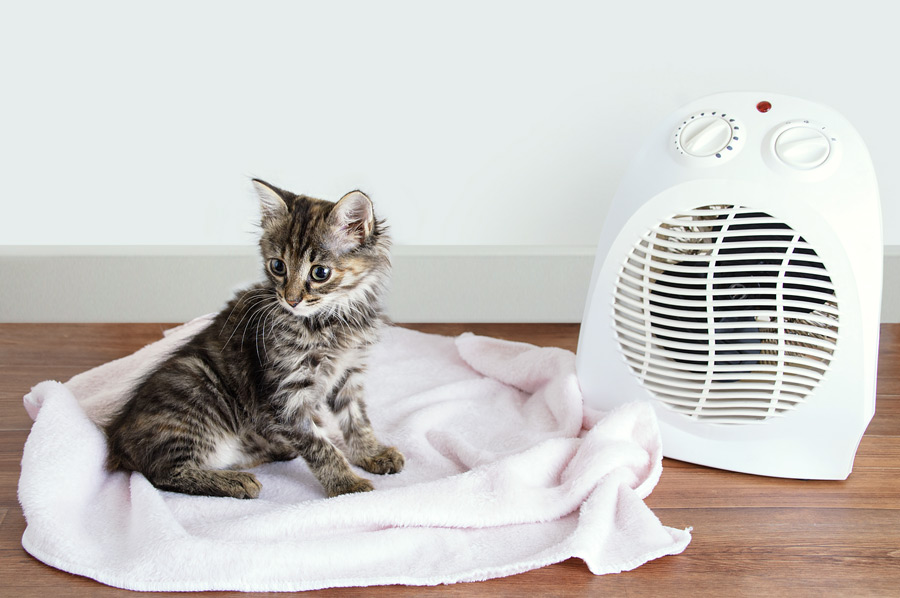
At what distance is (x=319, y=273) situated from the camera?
139cm

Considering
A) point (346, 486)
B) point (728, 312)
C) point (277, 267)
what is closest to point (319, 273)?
point (277, 267)

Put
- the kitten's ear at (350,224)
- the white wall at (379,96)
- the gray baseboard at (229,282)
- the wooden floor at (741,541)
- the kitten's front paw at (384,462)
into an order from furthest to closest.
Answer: the gray baseboard at (229,282), the white wall at (379,96), the kitten's front paw at (384,462), the kitten's ear at (350,224), the wooden floor at (741,541)

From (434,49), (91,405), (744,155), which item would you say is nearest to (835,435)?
(744,155)

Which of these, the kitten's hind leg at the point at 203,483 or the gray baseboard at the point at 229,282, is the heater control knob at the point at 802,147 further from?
the kitten's hind leg at the point at 203,483

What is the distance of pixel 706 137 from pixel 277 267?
31.0 inches

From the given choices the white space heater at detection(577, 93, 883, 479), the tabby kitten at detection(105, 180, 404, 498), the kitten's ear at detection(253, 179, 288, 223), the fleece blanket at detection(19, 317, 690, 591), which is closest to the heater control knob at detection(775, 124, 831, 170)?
the white space heater at detection(577, 93, 883, 479)

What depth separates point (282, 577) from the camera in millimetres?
1198

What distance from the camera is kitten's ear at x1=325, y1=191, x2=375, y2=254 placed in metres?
1.36

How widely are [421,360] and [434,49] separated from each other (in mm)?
791

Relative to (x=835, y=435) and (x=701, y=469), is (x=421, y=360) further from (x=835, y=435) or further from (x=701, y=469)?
(x=835, y=435)

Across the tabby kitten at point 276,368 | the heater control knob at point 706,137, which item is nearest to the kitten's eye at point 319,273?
the tabby kitten at point 276,368

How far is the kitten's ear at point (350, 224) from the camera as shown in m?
1.36

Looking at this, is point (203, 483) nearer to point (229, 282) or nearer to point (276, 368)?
point (276, 368)

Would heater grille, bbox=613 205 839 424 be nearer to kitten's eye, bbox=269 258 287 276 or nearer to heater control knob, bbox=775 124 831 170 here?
heater control knob, bbox=775 124 831 170
